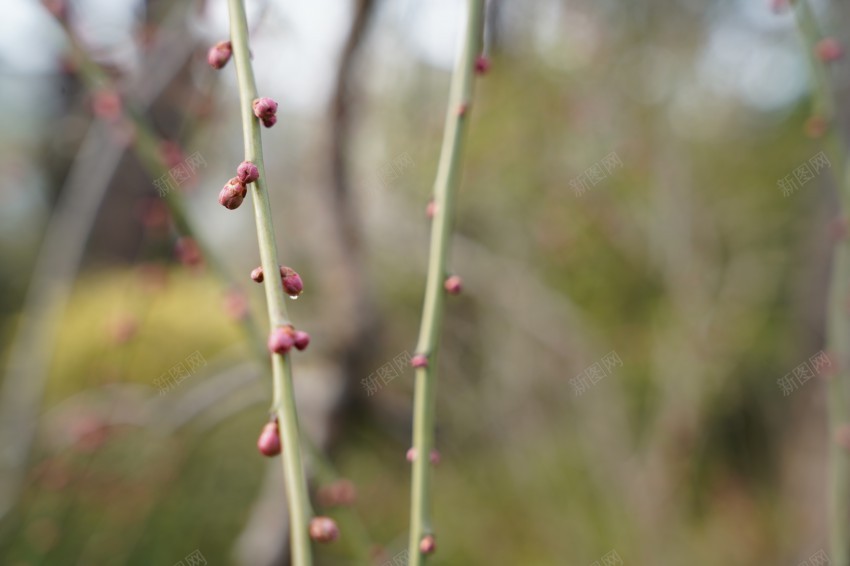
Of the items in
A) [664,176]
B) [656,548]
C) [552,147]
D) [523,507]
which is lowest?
[656,548]

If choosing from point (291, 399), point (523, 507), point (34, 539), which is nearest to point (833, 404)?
point (291, 399)

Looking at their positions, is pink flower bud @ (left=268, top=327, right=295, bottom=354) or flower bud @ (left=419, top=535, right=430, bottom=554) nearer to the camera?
pink flower bud @ (left=268, top=327, right=295, bottom=354)

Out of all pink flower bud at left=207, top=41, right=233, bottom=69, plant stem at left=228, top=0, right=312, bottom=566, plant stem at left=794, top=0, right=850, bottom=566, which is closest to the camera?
plant stem at left=228, top=0, right=312, bottom=566

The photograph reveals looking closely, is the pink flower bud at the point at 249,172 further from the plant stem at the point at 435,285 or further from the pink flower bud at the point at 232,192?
the plant stem at the point at 435,285

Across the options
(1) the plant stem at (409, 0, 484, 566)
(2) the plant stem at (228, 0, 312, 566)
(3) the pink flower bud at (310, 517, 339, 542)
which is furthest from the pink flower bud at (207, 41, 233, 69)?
(3) the pink flower bud at (310, 517, 339, 542)

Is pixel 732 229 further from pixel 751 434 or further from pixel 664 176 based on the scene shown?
pixel 751 434

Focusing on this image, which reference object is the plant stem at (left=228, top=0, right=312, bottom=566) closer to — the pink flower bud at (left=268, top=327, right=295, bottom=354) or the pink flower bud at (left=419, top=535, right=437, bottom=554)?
the pink flower bud at (left=268, top=327, right=295, bottom=354)

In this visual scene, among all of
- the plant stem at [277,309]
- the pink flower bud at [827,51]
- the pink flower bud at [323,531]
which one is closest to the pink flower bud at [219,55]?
the plant stem at [277,309]
